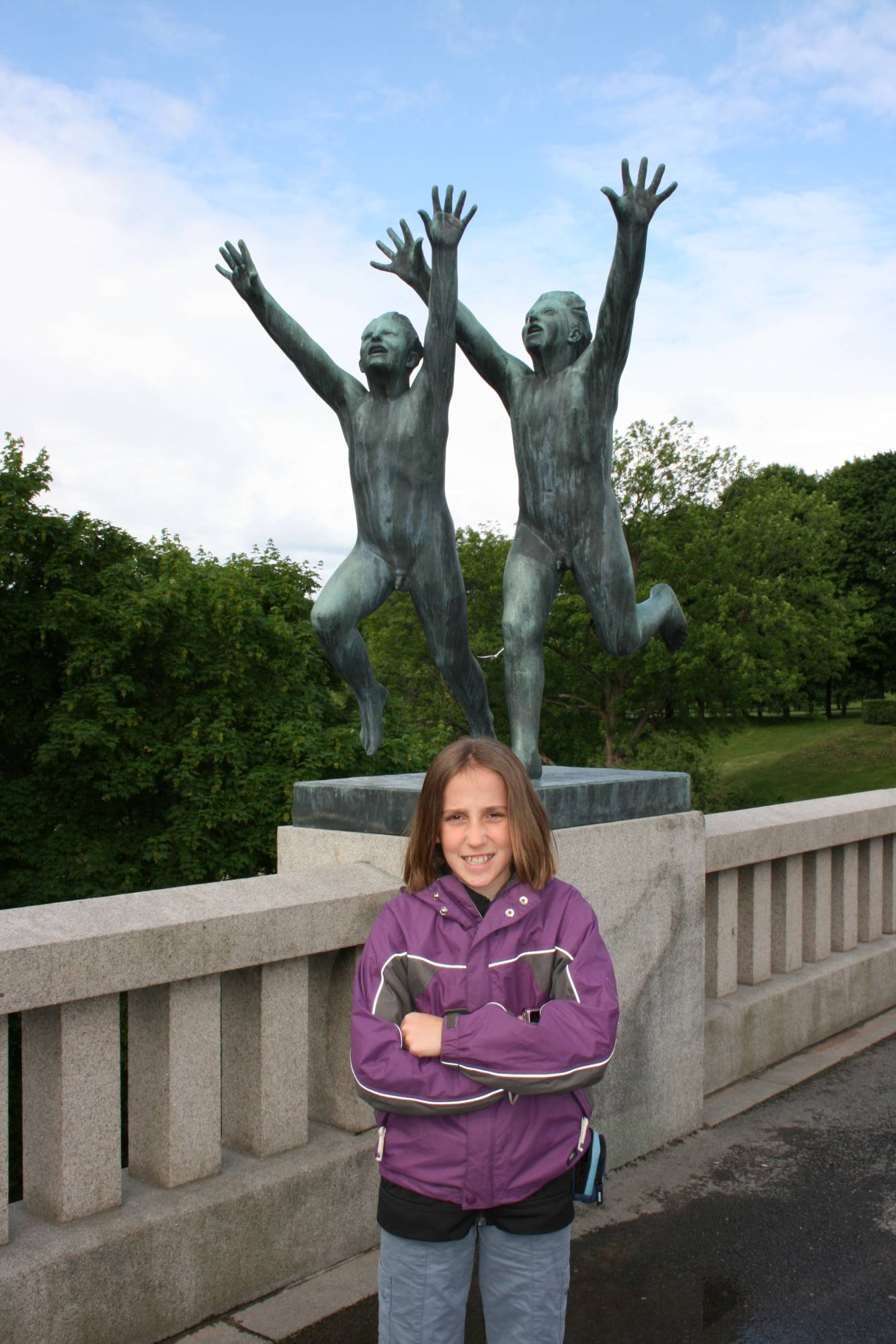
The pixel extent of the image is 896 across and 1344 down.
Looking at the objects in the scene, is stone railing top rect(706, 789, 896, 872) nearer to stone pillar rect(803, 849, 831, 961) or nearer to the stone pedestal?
stone pillar rect(803, 849, 831, 961)

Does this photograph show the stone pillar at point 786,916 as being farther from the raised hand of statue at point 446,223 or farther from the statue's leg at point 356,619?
the raised hand of statue at point 446,223

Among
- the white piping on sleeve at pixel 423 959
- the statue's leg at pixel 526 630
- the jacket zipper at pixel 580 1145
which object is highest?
the statue's leg at pixel 526 630

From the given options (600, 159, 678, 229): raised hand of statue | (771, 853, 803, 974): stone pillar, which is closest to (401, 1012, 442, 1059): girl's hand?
(600, 159, 678, 229): raised hand of statue

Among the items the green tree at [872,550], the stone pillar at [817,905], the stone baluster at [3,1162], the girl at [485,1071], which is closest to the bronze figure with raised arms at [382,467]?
the girl at [485,1071]

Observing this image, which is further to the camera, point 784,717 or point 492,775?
point 784,717

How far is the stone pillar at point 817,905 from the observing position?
20.7 ft

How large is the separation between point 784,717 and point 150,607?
41.9 metres

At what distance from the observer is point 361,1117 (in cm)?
370

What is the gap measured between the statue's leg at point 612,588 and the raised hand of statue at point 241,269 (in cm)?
148

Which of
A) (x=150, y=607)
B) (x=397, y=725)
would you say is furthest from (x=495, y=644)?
(x=150, y=607)

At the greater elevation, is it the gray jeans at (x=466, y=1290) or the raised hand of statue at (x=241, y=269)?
the raised hand of statue at (x=241, y=269)

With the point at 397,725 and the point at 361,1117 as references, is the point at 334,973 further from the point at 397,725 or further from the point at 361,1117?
the point at 397,725

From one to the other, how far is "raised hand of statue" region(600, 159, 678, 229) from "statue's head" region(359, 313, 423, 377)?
0.80 meters

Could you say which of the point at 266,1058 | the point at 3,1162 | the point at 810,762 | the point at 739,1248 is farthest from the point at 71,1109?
the point at 810,762
